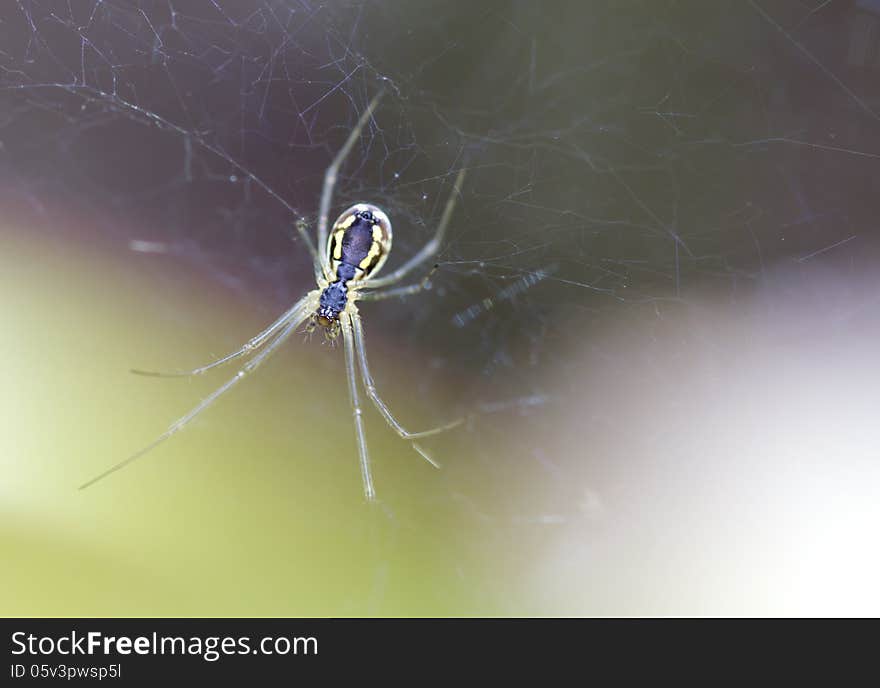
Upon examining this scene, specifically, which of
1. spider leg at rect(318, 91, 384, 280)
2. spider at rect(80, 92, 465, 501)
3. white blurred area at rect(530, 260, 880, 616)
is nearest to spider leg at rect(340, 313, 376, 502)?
spider at rect(80, 92, 465, 501)

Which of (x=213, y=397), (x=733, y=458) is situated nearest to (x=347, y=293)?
(x=213, y=397)

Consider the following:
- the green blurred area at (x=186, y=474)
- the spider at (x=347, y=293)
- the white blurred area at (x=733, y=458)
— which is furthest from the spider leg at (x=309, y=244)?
the white blurred area at (x=733, y=458)

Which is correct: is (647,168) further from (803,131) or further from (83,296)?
(83,296)

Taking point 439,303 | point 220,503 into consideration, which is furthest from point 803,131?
point 220,503

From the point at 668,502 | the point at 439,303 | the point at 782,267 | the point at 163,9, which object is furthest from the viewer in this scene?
the point at 439,303

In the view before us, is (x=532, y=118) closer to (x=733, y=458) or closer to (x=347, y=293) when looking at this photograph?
(x=347, y=293)

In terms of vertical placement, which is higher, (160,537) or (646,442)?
(646,442)

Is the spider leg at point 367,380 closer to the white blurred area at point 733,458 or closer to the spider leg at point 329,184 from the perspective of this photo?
the spider leg at point 329,184
